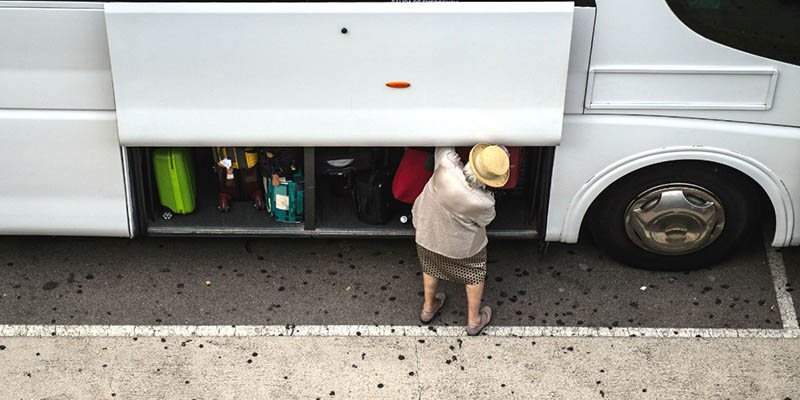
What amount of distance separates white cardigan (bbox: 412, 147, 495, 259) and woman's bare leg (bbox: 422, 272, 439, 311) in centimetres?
22

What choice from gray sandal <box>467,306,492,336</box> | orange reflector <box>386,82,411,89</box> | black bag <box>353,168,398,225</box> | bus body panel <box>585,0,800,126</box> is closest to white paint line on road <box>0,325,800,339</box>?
gray sandal <box>467,306,492,336</box>

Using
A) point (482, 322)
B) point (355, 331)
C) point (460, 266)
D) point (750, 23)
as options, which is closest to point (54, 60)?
point (355, 331)

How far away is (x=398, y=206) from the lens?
5059 mm

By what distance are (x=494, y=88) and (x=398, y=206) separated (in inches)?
43.0

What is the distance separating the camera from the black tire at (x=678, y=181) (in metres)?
Result: 4.69

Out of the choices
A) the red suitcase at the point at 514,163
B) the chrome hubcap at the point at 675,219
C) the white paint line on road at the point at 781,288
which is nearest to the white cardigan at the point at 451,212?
the red suitcase at the point at 514,163

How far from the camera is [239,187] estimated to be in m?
5.22

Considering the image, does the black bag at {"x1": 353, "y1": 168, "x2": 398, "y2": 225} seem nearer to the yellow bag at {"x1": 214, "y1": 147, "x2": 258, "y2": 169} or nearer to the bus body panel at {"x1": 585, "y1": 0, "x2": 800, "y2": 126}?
the yellow bag at {"x1": 214, "y1": 147, "x2": 258, "y2": 169}

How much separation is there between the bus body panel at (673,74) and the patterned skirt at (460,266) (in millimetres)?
988

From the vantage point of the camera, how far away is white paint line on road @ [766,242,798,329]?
472 cm

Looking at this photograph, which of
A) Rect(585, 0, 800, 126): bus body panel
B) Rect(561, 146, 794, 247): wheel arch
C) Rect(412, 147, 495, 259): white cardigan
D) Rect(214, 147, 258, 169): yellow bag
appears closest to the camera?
Rect(412, 147, 495, 259): white cardigan

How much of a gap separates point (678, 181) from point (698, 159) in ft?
0.59

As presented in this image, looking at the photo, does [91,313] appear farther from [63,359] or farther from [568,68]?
[568,68]

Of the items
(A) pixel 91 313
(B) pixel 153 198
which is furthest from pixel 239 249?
(A) pixel 91 313
